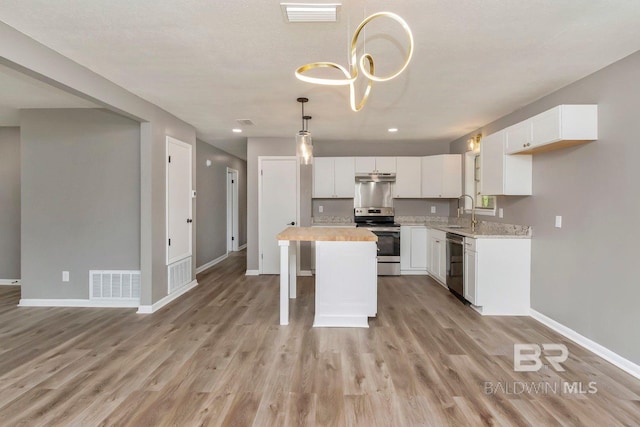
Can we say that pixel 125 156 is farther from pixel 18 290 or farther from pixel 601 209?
pixel 601 209

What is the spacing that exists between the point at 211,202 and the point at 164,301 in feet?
9.38

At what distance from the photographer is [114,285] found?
4.00 metres

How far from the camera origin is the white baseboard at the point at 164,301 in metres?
3.79

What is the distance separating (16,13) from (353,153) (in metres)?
4.98

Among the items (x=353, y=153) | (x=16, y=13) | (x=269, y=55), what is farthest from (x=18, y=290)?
(x=353, y=153)

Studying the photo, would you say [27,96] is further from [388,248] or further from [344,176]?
[388,248]

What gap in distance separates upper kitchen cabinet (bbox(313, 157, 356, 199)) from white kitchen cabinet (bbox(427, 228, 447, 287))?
1601mm

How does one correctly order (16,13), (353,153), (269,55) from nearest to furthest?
(16,13), (269,55), (353,153)

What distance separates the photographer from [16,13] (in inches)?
77.3

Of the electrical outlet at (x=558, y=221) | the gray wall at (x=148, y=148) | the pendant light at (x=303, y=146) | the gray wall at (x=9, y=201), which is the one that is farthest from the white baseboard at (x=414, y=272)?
the gray wall at (x=9, y=201)

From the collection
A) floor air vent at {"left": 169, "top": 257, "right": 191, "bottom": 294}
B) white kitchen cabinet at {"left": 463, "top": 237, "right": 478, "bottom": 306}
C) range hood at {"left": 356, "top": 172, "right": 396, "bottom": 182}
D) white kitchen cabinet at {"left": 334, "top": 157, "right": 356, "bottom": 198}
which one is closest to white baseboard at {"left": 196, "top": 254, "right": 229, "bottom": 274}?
floor air vent at {"left": 169, "top": 257, "right": 191, "bottom": 294}

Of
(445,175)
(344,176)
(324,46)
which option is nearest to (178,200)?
(344,176)

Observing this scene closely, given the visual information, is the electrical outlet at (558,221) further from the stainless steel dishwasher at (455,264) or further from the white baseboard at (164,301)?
the white baseboard at (164,301)

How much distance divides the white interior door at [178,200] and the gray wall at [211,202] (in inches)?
48.2
